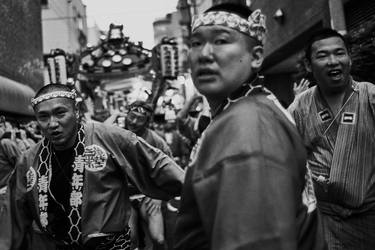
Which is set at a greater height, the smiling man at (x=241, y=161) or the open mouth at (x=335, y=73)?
the open mouth at (x=335, y=73)

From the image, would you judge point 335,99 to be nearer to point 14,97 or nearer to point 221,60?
point 221,60

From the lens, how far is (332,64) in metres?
3.36

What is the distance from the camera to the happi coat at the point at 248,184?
1.36 m

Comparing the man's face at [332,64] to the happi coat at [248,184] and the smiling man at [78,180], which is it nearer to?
the smiling man at [78,180]

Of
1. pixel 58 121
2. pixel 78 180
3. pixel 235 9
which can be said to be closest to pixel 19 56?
pixel 58 121

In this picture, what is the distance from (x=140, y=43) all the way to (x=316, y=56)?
92.9 feet

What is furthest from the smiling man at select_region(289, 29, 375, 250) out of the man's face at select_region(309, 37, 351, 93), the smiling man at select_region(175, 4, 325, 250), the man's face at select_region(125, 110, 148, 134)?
the man's face at select_region(125, 110, 148, 134)

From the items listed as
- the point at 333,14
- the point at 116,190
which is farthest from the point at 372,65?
the point at 333,14

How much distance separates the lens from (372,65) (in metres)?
4.79

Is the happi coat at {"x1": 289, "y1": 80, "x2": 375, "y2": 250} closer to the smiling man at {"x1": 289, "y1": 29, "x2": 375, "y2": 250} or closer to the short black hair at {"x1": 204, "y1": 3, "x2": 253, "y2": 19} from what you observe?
the smiling man at {"x1": 289, "y1": 29, "x2": 375, "y2": 250}

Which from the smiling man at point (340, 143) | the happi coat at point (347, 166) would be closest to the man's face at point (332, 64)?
the smiling man at point (340, 143)

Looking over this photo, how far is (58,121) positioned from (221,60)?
6.80ft

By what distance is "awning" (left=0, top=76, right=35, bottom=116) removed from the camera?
13.8 meters

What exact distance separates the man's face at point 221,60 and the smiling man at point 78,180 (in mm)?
1774
